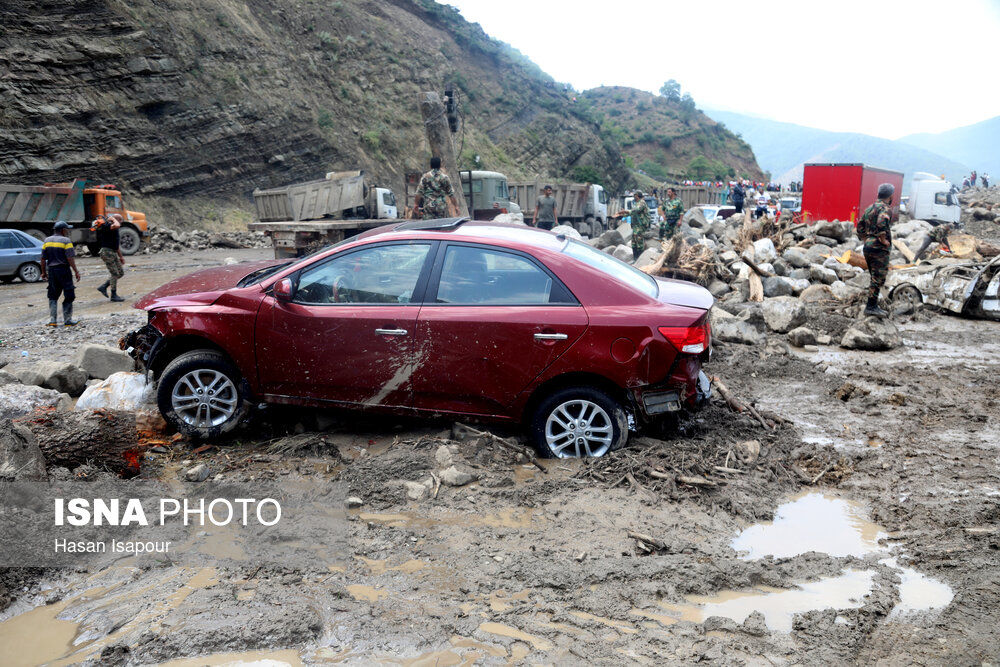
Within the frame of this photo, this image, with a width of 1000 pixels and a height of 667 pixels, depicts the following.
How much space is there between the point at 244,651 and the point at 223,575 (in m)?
0.67

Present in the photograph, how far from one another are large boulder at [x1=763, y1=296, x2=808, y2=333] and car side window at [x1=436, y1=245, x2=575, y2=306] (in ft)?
19.9

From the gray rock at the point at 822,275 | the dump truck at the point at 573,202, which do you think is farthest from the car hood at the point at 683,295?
the dump truck at the point at 573,202

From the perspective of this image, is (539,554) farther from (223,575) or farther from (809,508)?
(809,508)

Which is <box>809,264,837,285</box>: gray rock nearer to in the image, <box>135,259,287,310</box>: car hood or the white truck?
<box>135,259,287,310</box>: car hood

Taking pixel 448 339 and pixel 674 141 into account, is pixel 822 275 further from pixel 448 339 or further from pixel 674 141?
pixel 674 141

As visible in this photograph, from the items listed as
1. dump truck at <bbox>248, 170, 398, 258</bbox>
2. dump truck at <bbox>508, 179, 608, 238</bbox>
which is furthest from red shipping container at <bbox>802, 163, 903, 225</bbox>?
dump truck at <bbox>248, 170, 398, 258</bbox>

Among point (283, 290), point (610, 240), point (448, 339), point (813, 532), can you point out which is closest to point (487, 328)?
point (448, 339)

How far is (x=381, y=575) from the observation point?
3568mm

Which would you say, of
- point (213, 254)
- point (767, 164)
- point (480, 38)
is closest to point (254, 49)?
point (213, 254)

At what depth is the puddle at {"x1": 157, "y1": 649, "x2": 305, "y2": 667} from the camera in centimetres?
289

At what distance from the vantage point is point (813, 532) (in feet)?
13.7

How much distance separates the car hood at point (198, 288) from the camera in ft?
17.2

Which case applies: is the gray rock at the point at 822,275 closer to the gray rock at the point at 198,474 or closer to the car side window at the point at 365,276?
the car side window at the point at 365,276

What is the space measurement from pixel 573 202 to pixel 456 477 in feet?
76.1
